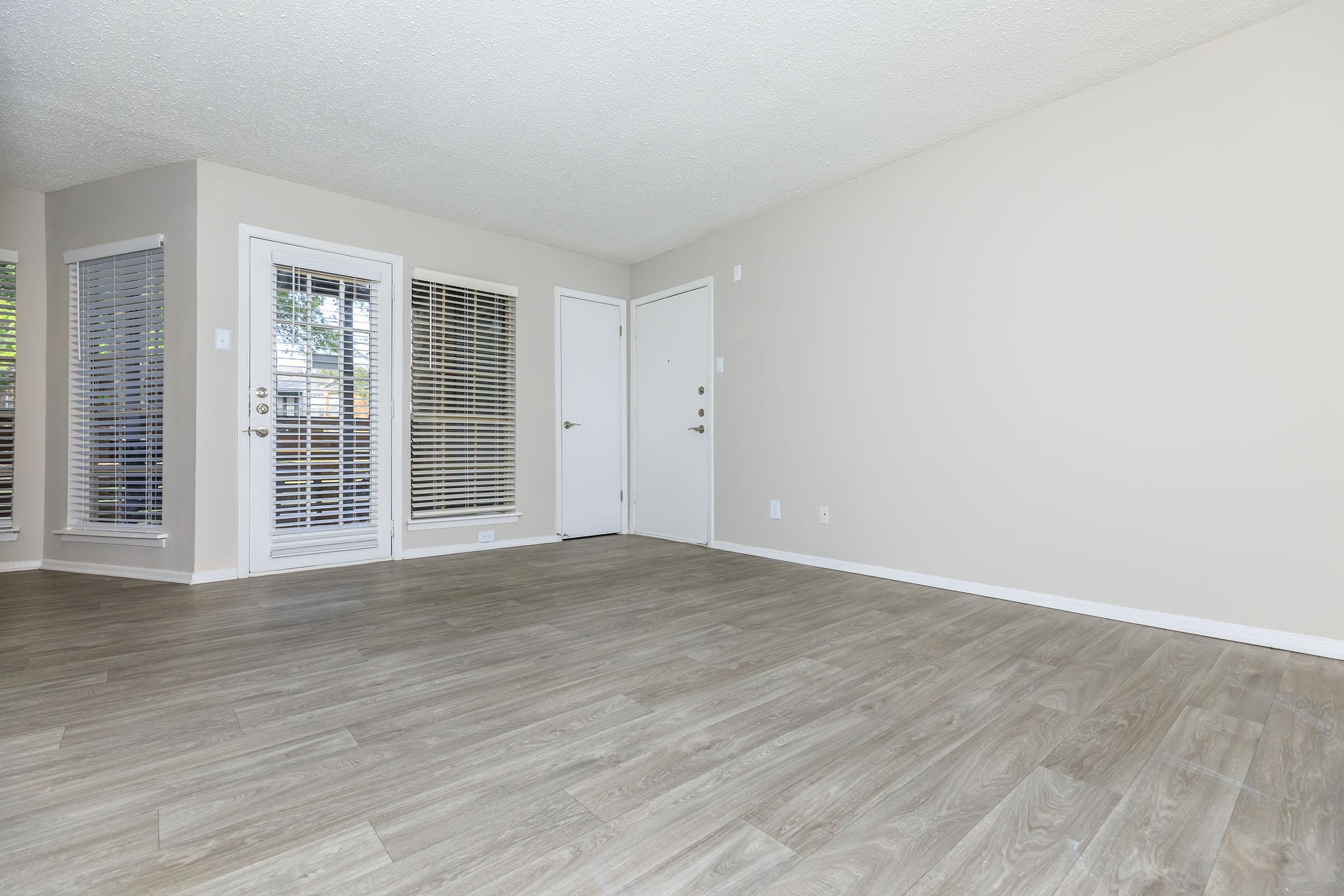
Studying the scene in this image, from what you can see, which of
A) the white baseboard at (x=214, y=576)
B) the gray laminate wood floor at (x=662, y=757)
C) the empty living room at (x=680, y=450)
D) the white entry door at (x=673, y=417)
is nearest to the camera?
the gray laminate wood floor at (x=662, y=757)

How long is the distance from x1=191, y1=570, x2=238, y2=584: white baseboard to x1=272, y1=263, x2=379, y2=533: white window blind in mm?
349

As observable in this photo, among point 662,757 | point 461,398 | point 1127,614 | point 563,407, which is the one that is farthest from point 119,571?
point 1127,614

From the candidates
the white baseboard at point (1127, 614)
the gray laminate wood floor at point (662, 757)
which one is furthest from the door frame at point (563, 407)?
the gray laminate wood floor at point (662, 757)

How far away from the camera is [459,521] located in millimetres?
4730

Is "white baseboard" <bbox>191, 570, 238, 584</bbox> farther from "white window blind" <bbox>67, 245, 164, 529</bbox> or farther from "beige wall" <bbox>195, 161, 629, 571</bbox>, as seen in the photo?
"white window blind" <bbox>67, 245, 164, 529</bbox>

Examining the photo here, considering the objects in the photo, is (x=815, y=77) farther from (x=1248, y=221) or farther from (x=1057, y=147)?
(x=1248, y=221)

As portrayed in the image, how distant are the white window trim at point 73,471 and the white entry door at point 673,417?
11.3ft

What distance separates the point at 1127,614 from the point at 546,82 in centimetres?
365

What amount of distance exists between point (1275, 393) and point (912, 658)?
1840mm

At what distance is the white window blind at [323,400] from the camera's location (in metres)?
3.96

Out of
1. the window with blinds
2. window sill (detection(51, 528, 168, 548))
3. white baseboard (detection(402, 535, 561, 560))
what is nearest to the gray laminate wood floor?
window sill (detection(51, 528, 168, 548))

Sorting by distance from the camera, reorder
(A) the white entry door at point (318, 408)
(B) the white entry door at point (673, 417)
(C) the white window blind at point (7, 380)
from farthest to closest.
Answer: (B) the white entry door at point (673, 417)
(C) the white window blind at point (7, 380)
(A) the white entry door at point (318, 408)

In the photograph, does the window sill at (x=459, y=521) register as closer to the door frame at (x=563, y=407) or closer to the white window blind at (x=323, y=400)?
the white window blind at (x=323, y=400)

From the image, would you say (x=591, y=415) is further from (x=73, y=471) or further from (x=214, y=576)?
(x=73, y=471)
